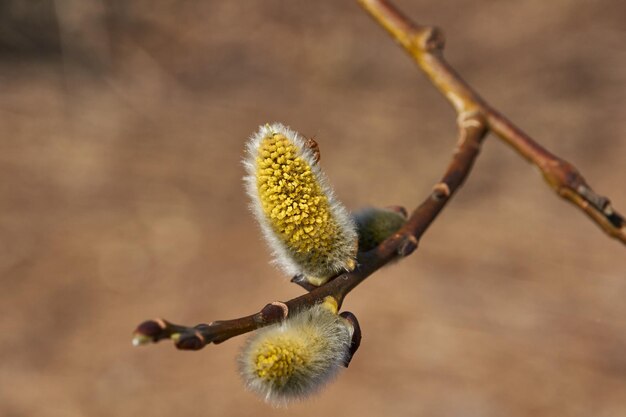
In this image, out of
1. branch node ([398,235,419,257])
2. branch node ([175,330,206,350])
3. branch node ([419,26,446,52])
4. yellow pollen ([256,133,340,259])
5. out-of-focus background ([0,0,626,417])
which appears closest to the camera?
branch node ([175,330,206,350])

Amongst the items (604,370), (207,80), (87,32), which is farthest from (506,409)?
(87,32)

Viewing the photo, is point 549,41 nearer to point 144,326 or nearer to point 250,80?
point 250,80

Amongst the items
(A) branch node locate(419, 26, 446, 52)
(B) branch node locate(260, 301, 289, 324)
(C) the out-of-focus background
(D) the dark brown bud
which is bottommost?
(B) branch node locate(260, 301, 289, 324)

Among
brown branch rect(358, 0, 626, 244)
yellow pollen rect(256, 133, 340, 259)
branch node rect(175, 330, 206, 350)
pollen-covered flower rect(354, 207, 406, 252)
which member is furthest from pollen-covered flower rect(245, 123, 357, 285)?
brown branch rect(358, 0, 626, 244)

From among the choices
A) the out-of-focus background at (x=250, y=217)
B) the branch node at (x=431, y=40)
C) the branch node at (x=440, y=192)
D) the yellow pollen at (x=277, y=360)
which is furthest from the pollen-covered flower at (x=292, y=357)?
the out-of-focus background at (x=250, y=217)

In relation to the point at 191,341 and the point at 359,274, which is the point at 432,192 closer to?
the point at 359,274

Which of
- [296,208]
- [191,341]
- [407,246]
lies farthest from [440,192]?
[191,341]

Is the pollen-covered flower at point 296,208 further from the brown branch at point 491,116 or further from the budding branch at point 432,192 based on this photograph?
the brown branch at point 491,116

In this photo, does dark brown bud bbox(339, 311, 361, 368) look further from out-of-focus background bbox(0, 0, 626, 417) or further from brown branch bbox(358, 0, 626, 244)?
out-of-focus background bbox(0, 0, 626, 417)
